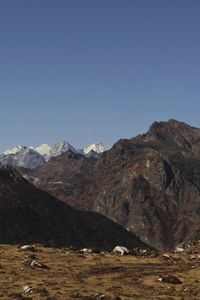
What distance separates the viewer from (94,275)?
47281 millimetres

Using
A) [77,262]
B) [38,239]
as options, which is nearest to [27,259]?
[77,262]

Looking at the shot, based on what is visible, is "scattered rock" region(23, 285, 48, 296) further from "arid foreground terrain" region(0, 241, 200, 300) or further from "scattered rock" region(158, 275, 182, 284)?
"scattered rock" region(158, 275, 182, 284)

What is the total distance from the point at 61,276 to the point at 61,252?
16634mm

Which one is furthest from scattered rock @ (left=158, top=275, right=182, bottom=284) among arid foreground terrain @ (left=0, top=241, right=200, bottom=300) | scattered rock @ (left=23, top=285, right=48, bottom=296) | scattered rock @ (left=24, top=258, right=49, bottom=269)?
scattered rock @ (left=24, top=258, right=49, bottom=269)

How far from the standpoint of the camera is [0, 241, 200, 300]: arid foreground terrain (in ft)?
129

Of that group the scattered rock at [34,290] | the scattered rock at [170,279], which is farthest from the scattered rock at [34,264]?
the scattered rock at [170,279]

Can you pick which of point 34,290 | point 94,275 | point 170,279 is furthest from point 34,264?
point 170,279

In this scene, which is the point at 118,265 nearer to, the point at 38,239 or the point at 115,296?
the point at 115,296

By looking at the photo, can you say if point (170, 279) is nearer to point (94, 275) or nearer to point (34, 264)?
point (94, 275)

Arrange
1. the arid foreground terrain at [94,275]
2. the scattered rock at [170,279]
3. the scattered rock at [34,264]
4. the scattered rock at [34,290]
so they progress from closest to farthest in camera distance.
Answer: 1. the scattered rock at [34,290]
2. the arid foreground terrain at [94,275]
3. the scattered rock at [170,279]
4. the scattered rock at [34,264]

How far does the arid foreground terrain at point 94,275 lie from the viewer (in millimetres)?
39406

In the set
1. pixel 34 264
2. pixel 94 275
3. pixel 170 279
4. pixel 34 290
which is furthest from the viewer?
pixel 34 264

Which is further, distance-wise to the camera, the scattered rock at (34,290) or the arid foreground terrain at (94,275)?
the arid foreground terrain at (94,275)

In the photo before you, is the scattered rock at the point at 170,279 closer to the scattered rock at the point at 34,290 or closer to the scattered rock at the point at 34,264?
the scattered rock at the point at 34,290
